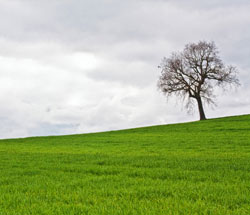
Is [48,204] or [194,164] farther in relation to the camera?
[194,164]

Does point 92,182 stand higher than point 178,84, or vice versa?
point 178,84

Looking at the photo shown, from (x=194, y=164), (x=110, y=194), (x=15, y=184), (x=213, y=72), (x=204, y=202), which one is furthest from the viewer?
(x=213, y=72)

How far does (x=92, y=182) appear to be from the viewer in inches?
336

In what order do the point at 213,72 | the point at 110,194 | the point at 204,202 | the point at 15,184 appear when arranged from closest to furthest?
the point at 204,202 < the point at 110,194 < the point at 15,184 < the point at 213,72

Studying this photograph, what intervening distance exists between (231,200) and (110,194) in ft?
8.69

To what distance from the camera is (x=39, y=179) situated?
9352 millimetres

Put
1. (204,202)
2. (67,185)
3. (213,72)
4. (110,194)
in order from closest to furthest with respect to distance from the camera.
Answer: (204,202) < (110,194) < (67,185) < (213,72)

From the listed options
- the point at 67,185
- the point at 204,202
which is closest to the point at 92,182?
the point at 67,185

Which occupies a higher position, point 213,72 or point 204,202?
point 213,72

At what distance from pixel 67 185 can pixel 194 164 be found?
17.3 ft

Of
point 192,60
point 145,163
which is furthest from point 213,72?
point 145,163

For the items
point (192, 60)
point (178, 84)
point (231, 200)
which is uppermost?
point (192, 60)

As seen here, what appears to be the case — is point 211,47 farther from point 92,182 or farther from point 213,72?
point 92,182

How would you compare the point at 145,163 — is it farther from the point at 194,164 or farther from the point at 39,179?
the point at 39,179
